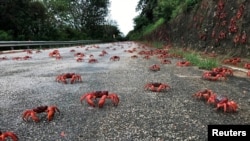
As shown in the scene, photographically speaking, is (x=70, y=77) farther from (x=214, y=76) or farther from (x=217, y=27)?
(x=217, y=27)

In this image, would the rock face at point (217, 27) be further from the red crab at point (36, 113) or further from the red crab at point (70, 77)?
the red crab at point (36, 113)

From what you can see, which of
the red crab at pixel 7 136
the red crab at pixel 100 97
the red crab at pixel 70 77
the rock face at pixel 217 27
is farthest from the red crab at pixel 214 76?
the red crab at pixel 7 136

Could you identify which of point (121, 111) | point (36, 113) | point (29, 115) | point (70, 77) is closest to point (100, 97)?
point (121, 111)

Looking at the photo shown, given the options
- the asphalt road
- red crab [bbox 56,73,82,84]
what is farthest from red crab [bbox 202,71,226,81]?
red crab [bbox 56,73,82,84]

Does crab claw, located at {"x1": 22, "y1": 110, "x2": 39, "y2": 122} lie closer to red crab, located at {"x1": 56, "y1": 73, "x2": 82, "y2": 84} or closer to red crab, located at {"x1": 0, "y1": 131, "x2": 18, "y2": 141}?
red crab, located at {"x1": 0, "y1": 131, "x2": 18, "y2": 141}

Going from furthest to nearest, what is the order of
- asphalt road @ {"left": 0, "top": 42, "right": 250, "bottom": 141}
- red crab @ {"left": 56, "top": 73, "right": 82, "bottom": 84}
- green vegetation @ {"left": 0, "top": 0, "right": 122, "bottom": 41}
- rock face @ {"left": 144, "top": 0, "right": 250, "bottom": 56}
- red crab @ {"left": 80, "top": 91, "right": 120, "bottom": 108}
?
green vegetation @ {"left": 0, "top": 0, "right": 122, "bottom": 41}, rock face @ {"left": 144, "top": 0, "right": 250, "bottom": 56}, red crab @ {"left": 56, "top": 73, "right": 82, "bottom": 84}, red crab @ {"left": 80, "top": 91, "right": 120, "bottom": 108}, asphalt road @ {"left": 0, "top": 42, "right": 250, "bottom": 141}

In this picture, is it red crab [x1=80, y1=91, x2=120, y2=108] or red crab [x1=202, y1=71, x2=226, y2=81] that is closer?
red crab [x1=80, y1=91, x2=120, y2=108]

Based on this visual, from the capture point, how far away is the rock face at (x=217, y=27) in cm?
1214

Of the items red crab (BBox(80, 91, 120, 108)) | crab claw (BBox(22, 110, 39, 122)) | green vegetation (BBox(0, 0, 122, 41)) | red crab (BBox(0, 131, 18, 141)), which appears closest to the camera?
red crab (BBox(0, 131, 18, 141))

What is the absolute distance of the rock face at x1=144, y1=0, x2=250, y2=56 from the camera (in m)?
12.1

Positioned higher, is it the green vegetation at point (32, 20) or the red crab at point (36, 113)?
the green vegetation at point (32, 20)

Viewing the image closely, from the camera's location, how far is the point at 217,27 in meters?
15.3

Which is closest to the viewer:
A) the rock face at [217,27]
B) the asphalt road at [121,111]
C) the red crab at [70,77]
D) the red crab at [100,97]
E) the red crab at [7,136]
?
the red crab at [7,136]

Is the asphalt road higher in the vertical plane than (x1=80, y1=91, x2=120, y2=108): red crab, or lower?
lower
